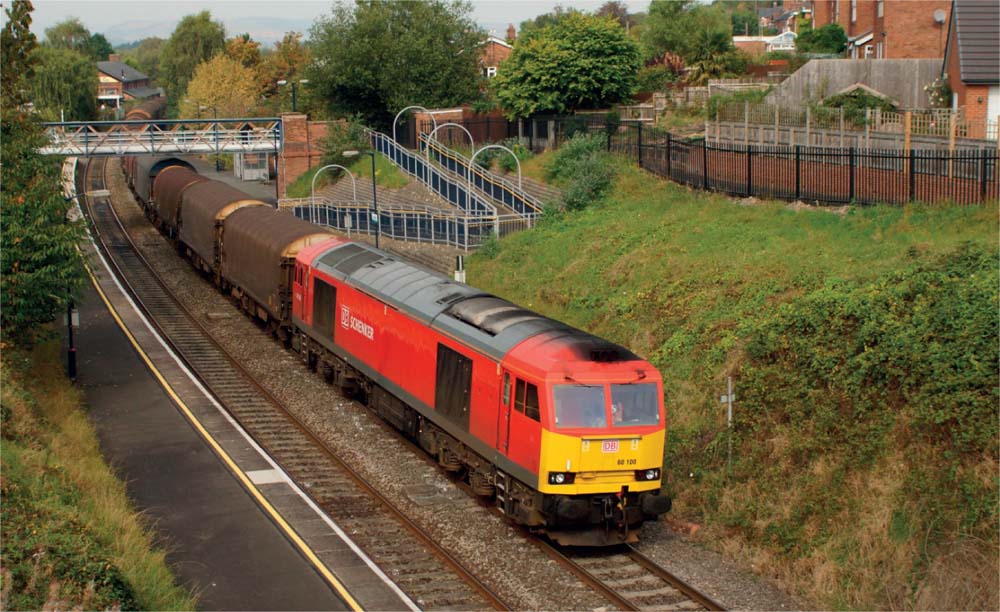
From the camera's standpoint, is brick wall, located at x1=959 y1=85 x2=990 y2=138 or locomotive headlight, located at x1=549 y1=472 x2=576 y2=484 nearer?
locomotive headlight, located at x1=549 y1=472 x2=576 y2=484

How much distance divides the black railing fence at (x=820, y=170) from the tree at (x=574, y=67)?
8333mm

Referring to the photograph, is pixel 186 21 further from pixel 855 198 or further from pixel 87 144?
pixel 855 198

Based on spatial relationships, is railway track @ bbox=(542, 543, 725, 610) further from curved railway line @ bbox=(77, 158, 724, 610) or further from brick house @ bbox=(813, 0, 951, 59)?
brick house @ bbox=(813, 0, 951, 59)

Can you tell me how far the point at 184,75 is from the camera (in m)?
126

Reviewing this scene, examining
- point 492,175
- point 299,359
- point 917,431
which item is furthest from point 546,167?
point 917,431

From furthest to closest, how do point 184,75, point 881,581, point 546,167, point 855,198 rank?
point 184,75
point 546,167
point 855,198
point 881,581

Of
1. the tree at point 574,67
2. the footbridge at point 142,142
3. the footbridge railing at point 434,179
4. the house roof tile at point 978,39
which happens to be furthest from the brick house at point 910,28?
the footbridge at point 142,142

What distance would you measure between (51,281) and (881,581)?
19.5 meters

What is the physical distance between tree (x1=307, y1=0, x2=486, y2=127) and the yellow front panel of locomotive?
51113mm

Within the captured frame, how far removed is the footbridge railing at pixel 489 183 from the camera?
141 feet

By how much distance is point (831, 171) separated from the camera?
2805 centimetres

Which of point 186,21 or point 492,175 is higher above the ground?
point 186,21

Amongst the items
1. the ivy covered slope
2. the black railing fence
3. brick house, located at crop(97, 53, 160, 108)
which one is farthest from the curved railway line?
brick house, located at crop(97, 53, 160, 108)

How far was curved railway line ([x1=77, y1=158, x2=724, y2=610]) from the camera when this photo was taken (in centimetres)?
1462
